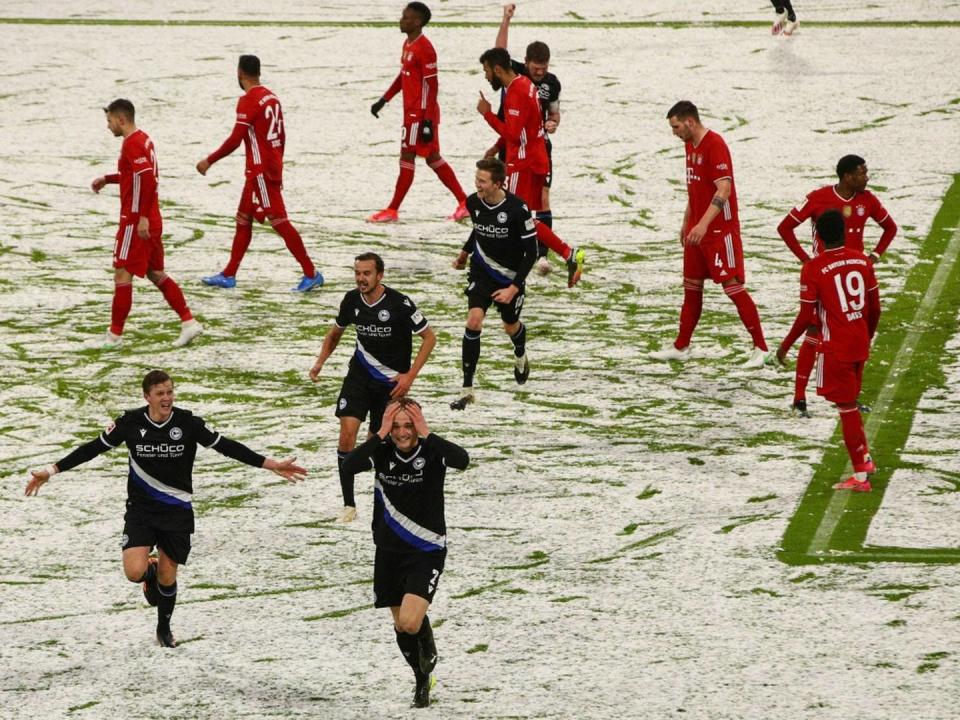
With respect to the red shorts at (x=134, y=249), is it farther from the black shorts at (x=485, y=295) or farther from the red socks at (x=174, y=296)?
the black shorts at (x=485, y=295)

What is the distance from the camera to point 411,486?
9.47 m

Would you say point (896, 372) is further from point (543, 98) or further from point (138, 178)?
point (138, 178)

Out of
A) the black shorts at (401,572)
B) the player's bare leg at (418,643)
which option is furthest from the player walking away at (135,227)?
the player's bare leg at (418,643)

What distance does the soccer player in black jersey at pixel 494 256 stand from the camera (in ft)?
45.6

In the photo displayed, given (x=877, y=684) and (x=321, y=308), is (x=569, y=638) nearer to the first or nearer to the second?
(x=877, y=684)

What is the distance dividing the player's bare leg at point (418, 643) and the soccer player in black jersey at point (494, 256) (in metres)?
4.94

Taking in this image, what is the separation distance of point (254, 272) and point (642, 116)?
25.9 ft

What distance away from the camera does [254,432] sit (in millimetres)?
13781

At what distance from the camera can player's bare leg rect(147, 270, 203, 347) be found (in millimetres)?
15680

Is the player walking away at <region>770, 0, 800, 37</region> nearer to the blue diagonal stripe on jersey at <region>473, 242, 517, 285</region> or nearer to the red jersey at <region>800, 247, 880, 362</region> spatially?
the blue diagonal stripe on jersey at <region>473, 242, 517, 285</region>

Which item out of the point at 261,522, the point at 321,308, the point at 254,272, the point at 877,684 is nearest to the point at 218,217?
the point at 254,272

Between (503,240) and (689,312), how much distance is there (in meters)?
2.07

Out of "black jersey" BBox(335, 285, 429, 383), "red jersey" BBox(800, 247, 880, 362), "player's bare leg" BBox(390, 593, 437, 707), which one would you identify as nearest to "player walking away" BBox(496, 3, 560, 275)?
"black jersey" BBox(335, 285, 429, 383)

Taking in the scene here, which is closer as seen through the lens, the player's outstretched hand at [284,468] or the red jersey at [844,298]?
the player's outstretched hand at [284,468]
